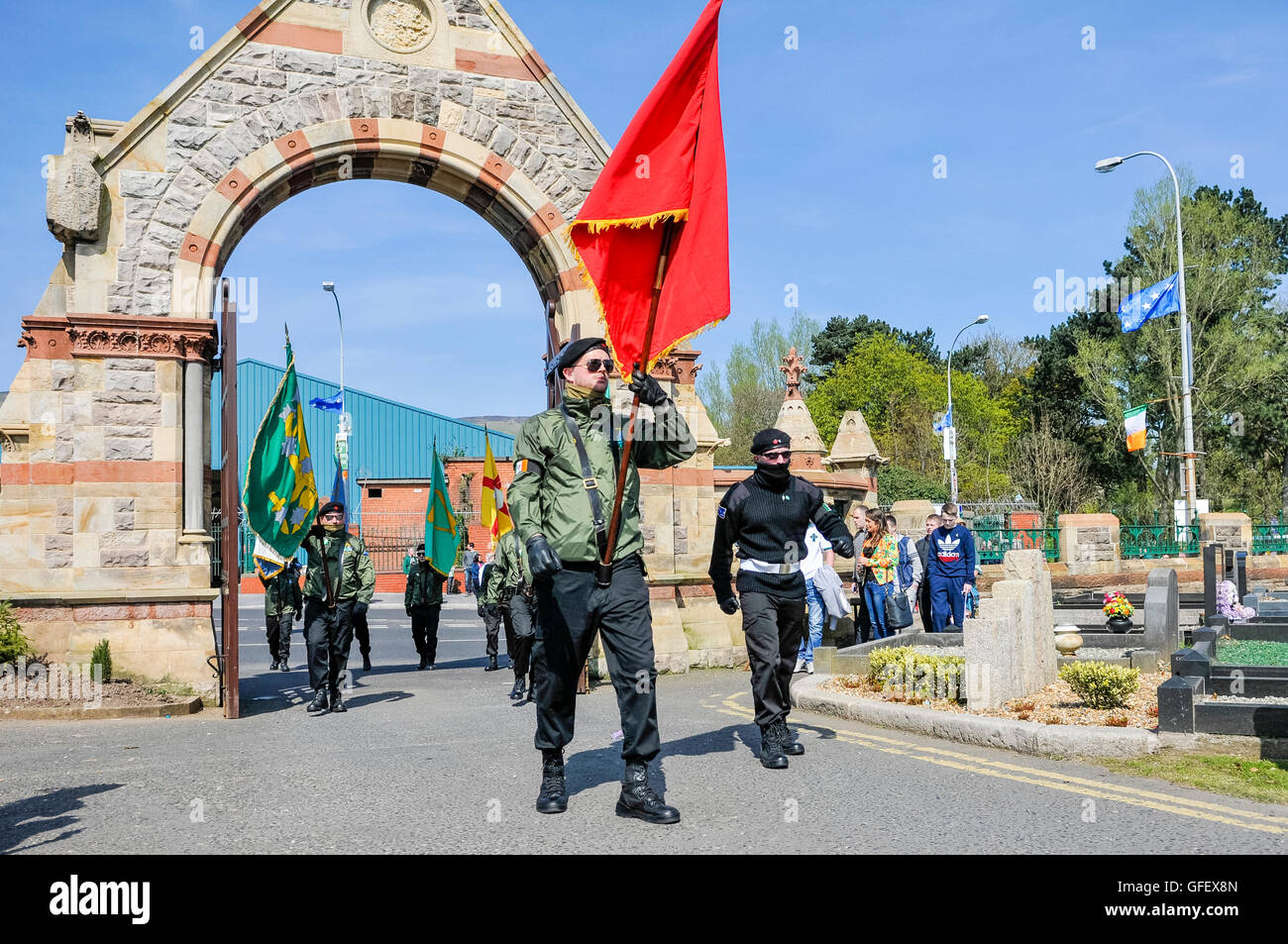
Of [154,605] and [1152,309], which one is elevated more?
[1152,309]

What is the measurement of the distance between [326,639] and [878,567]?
21.3 feet

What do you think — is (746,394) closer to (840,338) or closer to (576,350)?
(840,338)

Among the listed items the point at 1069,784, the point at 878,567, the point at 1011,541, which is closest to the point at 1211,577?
the point at 878,567

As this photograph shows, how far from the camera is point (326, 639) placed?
32.8 ft

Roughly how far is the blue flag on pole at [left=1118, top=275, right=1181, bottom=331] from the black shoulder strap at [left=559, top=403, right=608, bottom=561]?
26295 millimetres

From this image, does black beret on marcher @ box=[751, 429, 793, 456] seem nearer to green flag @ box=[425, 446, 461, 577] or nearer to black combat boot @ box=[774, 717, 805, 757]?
black combat boot @ box=[774, 717, 805, 757]

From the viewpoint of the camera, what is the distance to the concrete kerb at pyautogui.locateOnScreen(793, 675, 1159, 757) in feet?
21.8

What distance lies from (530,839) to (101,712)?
6.33 m

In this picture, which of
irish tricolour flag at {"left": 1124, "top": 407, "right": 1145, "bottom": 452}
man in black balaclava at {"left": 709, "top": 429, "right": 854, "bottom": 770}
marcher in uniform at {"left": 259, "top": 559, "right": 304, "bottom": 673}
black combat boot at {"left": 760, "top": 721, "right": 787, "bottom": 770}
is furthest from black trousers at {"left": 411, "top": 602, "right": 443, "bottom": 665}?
irish tricolour flag at {"left": 1124, "top": 407, "right": 1145, "bottom": 452}

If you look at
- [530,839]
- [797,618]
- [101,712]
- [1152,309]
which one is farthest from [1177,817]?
[1152,309]

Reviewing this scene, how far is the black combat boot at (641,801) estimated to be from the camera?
5.17 m

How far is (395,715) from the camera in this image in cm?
968
